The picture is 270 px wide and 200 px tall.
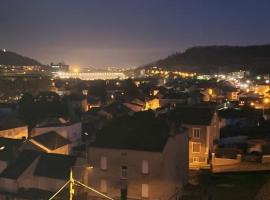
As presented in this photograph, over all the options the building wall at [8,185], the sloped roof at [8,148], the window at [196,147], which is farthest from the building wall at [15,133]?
the window at [196,147]

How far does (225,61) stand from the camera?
15688cm

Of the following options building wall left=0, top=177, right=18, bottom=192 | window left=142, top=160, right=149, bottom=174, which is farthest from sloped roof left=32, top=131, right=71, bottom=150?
window left=142, top=160, right=149, bottom=174

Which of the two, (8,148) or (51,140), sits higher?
(51,140)

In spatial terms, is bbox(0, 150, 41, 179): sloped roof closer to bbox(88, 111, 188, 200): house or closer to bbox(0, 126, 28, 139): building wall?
bbox(88, 111, 188, 200): house

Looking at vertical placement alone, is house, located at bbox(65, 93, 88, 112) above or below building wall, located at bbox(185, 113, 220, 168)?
above

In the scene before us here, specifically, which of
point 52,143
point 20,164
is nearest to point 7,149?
Result: point 52,143

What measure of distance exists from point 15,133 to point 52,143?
287 inches

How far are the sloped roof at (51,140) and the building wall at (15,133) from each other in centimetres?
518

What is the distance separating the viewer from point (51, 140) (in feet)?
80.7

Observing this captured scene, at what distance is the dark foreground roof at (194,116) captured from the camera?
76.5ft

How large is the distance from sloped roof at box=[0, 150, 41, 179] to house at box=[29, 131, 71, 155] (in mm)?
2303

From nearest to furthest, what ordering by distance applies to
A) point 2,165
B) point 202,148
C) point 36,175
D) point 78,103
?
point 36,175, point 2,165, point 202,148, point 78,103

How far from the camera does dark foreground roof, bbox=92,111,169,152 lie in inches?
664

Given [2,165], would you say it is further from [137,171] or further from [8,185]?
[137,171]
